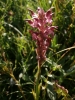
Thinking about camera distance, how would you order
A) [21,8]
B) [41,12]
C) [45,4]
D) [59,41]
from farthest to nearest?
1. [21,8]
2. [45,4]
3. [59,41]
4. [41,12]

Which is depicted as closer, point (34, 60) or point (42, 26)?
point (42, 26)

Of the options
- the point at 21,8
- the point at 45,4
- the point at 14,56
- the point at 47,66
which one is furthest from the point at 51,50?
the point at 21,8

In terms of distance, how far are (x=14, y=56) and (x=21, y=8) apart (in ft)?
2.04

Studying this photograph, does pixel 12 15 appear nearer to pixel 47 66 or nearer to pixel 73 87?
pixel 47 66

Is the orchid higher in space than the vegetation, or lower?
higher

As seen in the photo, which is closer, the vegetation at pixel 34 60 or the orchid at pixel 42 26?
the orchid at pixel 42 26

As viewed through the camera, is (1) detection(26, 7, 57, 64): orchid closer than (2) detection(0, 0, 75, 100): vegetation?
Yes

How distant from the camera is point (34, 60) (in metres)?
1.77

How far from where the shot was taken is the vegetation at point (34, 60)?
1.57 meters

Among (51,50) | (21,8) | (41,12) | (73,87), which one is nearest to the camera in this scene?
(41,12)

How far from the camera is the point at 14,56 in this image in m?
1.86

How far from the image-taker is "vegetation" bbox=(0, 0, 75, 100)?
5.16 ft

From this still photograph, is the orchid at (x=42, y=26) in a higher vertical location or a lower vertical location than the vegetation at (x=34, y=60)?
higher

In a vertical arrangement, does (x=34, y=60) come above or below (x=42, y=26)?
below
